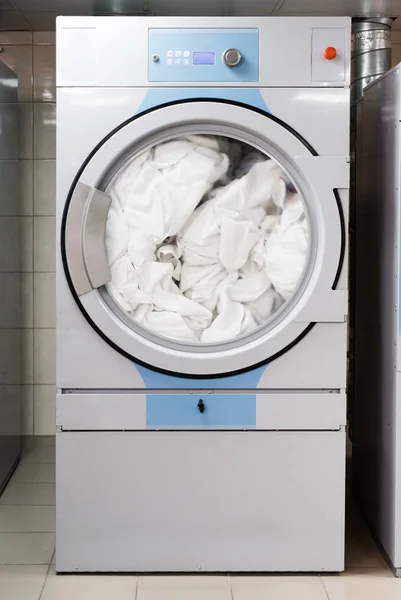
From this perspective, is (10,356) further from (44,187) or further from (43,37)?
(43,37)

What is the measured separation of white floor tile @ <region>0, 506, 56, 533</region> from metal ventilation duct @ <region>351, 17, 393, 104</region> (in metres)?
1.94

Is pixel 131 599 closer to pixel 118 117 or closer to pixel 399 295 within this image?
pixel 399 295

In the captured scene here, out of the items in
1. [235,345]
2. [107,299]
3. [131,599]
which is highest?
[107,299]

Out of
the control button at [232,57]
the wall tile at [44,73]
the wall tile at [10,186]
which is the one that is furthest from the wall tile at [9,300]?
the control button at [232,57]

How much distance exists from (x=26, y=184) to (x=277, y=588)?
2094mm

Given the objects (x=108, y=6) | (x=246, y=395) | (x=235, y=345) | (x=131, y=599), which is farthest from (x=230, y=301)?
(x=108, y=6)

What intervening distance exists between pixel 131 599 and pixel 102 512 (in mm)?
272

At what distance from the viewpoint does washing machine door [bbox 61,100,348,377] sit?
2191mm

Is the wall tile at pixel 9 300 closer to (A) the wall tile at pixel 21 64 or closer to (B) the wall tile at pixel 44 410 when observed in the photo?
(B) the wall tile at pixel 44 410

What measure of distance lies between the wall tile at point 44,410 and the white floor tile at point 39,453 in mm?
68

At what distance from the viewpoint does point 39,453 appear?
3.42 metres

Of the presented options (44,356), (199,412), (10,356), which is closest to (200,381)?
(199,412)

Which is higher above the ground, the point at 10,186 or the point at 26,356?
the point at 10,186

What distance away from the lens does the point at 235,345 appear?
89.1 inches
